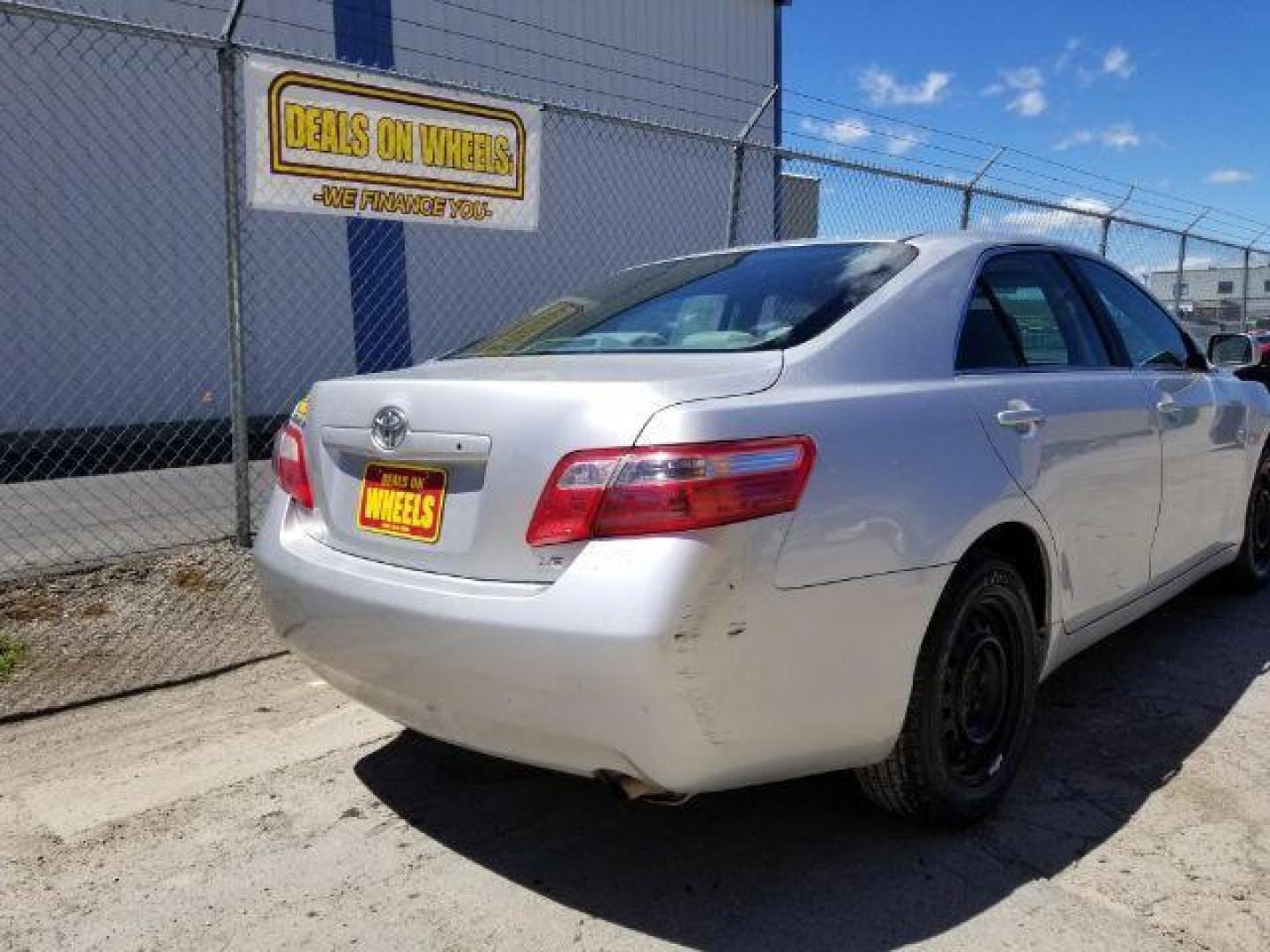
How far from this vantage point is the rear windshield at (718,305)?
8.70 ft

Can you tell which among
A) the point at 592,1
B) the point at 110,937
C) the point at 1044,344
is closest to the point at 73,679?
the point at 110,937

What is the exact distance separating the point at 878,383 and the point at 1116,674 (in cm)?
208

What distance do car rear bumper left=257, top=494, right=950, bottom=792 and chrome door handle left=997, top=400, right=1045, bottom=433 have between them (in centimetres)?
54

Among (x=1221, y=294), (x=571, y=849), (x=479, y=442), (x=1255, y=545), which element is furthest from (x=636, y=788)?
(x=1221, y=294)

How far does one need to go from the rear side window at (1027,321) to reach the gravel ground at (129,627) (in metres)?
2.95

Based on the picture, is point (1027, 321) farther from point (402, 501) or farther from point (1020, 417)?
point (402, 501)

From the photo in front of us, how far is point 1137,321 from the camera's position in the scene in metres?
3.89

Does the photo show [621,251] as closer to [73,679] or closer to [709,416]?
[73,679]

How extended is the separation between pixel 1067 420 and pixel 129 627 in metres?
3.64

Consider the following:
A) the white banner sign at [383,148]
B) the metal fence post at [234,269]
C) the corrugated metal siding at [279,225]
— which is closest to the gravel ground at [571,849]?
the metal fence post at [234,269]

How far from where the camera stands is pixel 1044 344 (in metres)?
3.21

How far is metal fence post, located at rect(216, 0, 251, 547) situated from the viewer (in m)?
4.70

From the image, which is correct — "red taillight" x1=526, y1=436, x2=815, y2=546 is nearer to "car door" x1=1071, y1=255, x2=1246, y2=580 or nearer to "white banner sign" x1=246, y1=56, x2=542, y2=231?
"car door" x1=1071, y1=255, x2=1246, y2=580

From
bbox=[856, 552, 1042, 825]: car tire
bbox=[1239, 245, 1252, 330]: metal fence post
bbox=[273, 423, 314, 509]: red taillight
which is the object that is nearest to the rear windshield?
bbox=[273, 423, 314, 509]: red taillight
